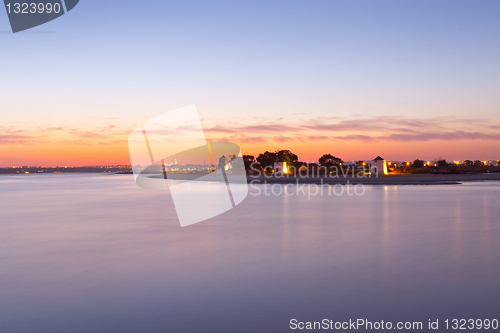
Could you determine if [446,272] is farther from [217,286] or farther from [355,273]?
[217,286]

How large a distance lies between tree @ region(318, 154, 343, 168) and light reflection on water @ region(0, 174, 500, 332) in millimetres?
41940

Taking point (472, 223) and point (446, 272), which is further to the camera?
point (472, 223)

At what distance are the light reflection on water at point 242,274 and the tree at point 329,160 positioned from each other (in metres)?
41.9

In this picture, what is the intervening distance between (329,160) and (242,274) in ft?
163

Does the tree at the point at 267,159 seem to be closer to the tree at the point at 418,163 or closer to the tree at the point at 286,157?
the tree at the point at 286,157

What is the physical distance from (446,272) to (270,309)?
304 cm

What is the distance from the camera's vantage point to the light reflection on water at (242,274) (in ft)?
13.5

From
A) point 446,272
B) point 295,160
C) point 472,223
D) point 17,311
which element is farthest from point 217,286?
point 295,160

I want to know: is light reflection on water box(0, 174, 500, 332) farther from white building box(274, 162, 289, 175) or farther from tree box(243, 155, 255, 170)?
tree box(243, 155, 255, 170)

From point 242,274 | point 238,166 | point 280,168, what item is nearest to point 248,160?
point 238,166

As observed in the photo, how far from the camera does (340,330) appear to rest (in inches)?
149

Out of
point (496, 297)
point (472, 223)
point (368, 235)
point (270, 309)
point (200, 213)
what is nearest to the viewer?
point (270, 309)

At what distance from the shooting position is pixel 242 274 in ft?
18.7

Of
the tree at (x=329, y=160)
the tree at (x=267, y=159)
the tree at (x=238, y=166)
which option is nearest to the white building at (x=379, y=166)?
the tree at (x=329, y=160)
